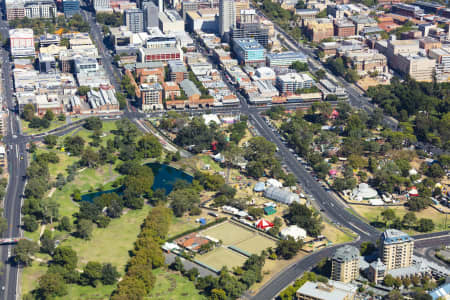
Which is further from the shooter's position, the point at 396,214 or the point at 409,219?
the point at 396,214

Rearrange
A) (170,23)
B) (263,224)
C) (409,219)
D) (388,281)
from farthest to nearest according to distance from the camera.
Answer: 1. (170,23)
2. (263,224)
3. (409,219)
4. (388,281)

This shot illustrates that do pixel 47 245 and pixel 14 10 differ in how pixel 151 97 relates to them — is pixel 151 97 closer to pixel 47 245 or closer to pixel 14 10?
pixel 47 245

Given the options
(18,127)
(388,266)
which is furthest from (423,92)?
(18,127)

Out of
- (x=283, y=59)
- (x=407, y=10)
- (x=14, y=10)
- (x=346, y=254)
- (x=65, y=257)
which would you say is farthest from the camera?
(x=407, y=10)

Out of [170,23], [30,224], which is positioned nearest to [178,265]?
[30,224]

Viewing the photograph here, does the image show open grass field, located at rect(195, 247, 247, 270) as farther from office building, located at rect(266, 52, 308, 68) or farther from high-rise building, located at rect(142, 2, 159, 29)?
high-rise building, located at rect(142, 2, 159, 29)

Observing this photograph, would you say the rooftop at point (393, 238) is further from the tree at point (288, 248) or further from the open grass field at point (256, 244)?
the open grass field at point (256, 244)

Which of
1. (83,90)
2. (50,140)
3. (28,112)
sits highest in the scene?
(83,90)

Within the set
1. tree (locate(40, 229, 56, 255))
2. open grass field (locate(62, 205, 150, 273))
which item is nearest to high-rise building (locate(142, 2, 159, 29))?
open grass field (locate(62, 205, 150, 273))
